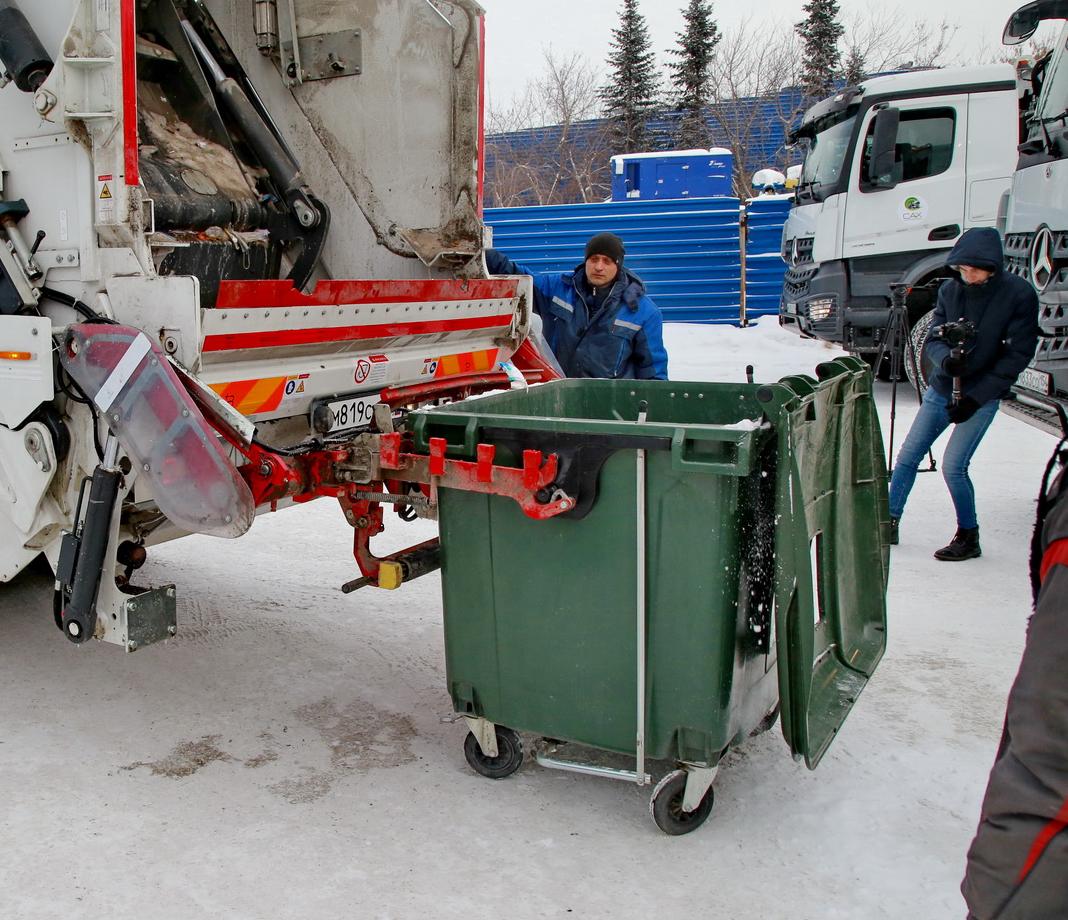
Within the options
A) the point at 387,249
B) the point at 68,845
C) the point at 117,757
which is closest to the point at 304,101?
the point at 387,249

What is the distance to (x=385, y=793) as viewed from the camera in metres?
2.95

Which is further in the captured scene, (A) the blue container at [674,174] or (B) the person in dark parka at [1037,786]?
(A) the blue container at [674,174]

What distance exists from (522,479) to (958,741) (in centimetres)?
167

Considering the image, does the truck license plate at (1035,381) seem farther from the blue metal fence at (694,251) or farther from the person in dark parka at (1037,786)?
the blue metal fence at (694,251)

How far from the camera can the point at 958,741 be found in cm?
327

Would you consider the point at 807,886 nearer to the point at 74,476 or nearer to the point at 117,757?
the point at 117,757

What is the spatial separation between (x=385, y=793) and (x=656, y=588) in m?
0.99

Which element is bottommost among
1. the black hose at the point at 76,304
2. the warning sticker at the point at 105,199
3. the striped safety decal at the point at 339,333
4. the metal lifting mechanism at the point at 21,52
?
the striped safety decal at the point at 339,333

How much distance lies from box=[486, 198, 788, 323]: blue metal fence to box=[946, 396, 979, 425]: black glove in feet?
30.4

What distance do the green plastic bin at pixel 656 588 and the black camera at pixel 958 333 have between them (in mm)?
2211

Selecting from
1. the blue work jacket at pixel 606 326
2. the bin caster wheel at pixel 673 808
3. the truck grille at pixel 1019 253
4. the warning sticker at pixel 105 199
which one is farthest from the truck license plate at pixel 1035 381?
the warning sticker at pixel 105 199

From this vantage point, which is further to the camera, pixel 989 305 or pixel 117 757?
pixel 989 305

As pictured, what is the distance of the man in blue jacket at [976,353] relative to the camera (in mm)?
5059

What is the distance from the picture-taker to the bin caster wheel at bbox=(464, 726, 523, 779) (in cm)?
302
